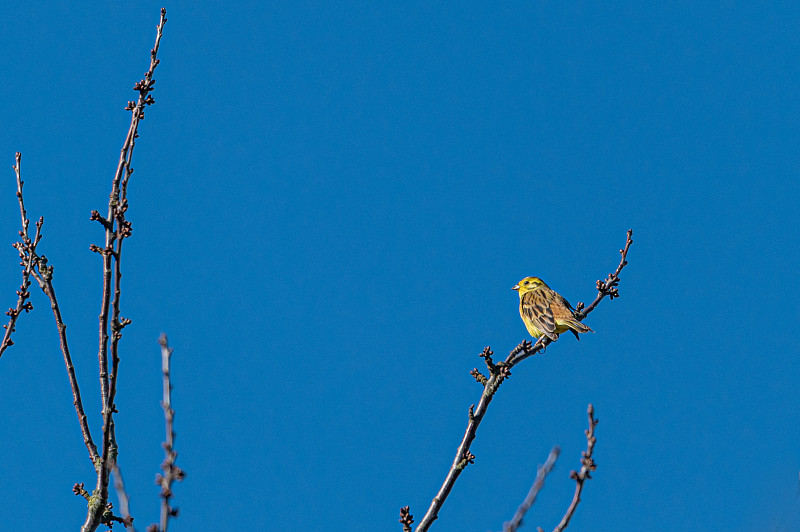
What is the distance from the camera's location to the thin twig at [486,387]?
488 cm

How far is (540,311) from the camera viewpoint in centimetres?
1198

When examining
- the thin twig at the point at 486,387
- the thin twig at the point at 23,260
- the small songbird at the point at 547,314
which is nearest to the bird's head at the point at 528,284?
the small songbird at the point at 547,314

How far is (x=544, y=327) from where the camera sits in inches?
454

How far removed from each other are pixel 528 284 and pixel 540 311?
2.33 m

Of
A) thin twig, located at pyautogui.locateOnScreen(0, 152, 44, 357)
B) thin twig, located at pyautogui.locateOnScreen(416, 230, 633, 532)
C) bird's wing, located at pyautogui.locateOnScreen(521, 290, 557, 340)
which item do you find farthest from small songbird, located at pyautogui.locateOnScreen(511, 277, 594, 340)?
thin twig, located at pyautogui.locateOnScreen(0, 152, 44, 357)

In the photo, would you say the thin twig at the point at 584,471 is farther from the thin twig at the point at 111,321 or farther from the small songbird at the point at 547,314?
the small songbird at the point at 547,314

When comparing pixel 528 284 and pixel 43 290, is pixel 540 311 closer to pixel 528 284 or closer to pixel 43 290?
pixel 528 284

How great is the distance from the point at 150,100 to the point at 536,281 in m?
9.72

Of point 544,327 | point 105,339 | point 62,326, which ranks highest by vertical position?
point 544,327

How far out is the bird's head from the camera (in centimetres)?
1406

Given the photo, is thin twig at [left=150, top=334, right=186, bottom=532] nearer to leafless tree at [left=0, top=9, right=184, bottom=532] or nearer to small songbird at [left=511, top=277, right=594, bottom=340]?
leafless tree at [left=0, top=9, right=184, bottom=532]

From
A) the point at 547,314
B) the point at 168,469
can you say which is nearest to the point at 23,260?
the point at 168,469

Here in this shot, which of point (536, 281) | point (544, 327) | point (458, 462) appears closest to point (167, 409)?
point (458, 462)

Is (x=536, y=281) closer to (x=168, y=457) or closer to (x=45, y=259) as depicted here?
(x=45, y=259)
